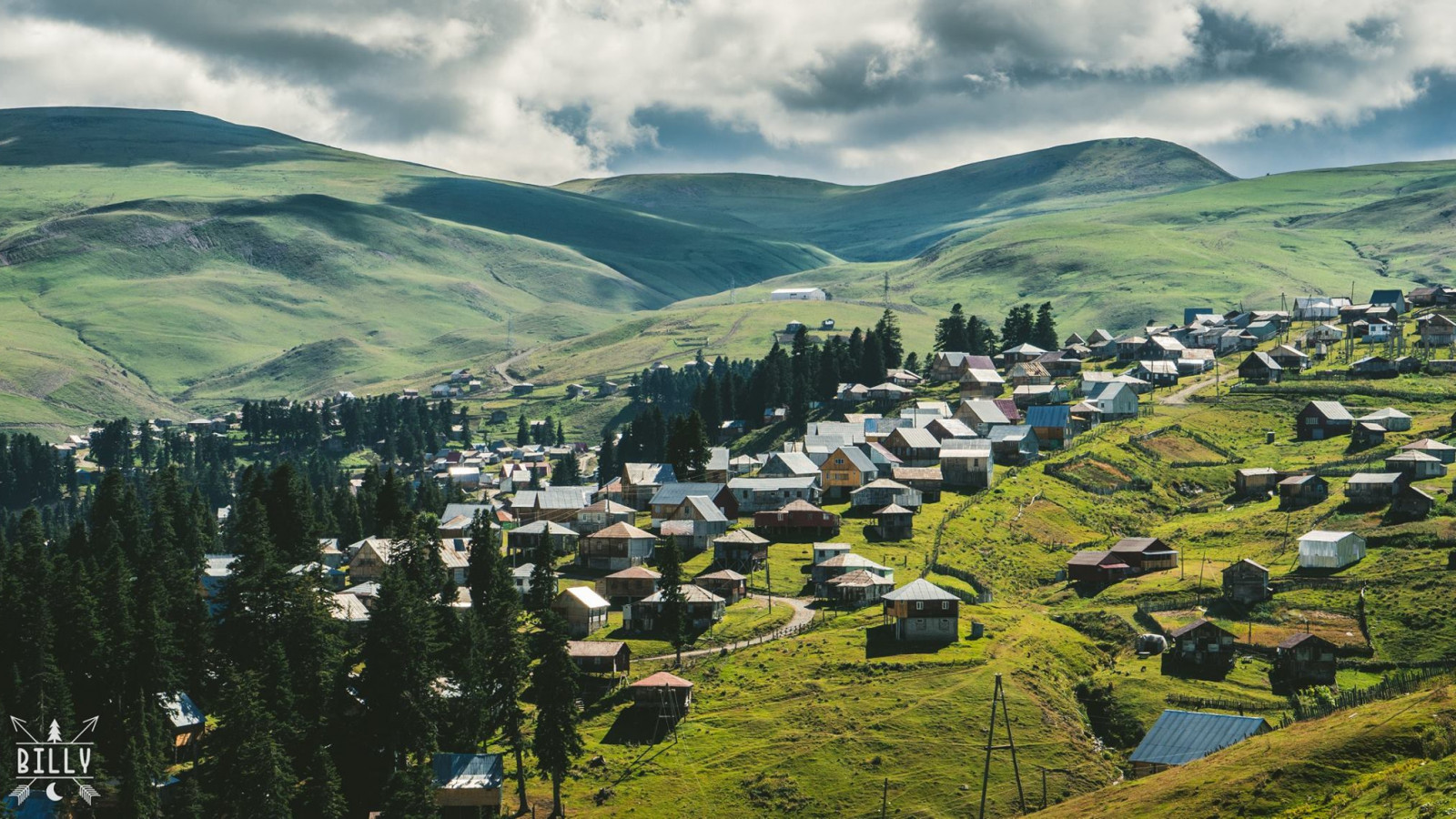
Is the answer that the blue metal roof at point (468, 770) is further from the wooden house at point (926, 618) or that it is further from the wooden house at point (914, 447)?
the wooden house at point (914, 447)

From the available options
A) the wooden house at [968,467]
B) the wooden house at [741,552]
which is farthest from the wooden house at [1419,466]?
the wooden house at [741,552]

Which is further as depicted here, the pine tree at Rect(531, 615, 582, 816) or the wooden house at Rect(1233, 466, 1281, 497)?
the wooden house at Rect(1233, 466, 1281, 497)

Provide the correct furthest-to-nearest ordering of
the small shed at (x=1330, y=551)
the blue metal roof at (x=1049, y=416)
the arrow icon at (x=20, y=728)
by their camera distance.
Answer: the blue metal roof at (x=1049, y=416)
the small shed at (x=1330, y=551)
the arrow icon at (x=20, y=728)

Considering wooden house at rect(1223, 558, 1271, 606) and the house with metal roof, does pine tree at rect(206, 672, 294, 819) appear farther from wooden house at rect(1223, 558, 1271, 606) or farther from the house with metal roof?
wooden house at rect(1223, 558, 1271, 606)

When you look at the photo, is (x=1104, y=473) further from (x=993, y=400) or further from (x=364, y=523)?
(x=364, y=523)

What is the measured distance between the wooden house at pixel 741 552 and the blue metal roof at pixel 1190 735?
45750mm

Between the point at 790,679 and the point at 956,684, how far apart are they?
33.5ft

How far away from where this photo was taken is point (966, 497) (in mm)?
143875

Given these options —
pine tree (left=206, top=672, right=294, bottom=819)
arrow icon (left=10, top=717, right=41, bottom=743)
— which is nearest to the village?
arrow icon (left=10, top=717, right=41, bottom=743)

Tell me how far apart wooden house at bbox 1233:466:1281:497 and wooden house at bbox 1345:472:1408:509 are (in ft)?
39.1

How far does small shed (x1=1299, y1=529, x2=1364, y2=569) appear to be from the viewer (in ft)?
372

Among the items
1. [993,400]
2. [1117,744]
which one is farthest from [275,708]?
[993,400]

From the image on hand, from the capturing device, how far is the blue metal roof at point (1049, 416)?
164625mm

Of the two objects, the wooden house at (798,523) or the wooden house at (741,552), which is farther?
the wooden house at (798,523)
